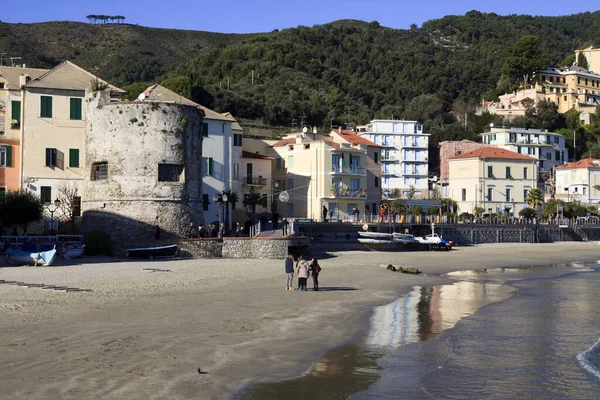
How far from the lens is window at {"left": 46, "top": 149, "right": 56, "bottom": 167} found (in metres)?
48.0

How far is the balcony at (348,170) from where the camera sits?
69188mm

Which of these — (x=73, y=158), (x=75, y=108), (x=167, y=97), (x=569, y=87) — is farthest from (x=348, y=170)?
(x=569, y=87)

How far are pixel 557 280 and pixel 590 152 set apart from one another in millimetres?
78114

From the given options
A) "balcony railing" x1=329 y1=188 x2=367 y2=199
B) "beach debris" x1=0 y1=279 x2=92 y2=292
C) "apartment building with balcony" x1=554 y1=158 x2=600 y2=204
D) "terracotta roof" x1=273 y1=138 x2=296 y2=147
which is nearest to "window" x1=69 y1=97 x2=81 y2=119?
"beach debris" x1=0 y1=279 x2=92 y2=292

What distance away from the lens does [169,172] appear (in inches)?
1758

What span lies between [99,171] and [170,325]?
82.3 feet

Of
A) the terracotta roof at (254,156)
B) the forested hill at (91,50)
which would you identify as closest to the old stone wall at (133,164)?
the terracotta roof at (254,156)

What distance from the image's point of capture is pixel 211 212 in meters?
57.1

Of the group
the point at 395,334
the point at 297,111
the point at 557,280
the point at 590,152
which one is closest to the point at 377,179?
the point at 297,111

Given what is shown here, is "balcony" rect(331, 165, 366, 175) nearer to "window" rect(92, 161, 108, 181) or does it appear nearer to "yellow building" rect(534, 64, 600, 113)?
"window" rect(92, 161, 108, 181)

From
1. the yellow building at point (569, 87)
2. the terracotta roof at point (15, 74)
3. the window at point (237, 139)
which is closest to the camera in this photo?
the terracotta roof at point (15, 74)

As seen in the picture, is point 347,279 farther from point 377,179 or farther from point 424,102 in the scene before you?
point 424,102

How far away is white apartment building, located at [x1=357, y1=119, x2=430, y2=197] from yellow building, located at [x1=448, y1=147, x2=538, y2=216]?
980cm

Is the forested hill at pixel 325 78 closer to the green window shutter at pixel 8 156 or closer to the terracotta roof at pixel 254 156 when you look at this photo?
the terracotta roof at pixel 254 156
